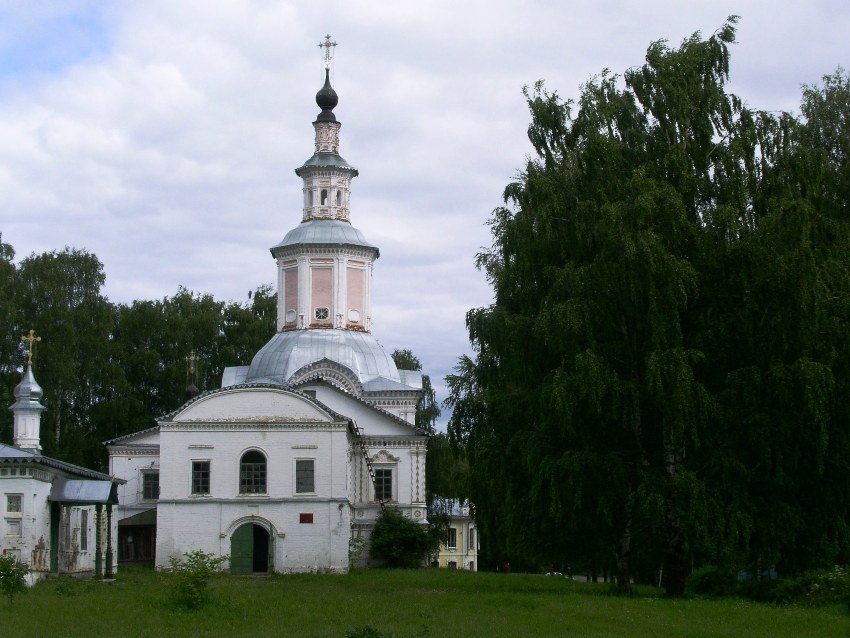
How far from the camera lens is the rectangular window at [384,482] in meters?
43.0

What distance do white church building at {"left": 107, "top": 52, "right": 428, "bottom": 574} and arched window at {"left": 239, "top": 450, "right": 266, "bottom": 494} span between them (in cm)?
3

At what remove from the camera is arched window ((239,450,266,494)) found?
3591 centimetres

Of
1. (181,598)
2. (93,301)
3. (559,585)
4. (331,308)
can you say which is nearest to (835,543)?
(559,585)

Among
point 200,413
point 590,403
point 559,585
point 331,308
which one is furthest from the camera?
A: point 331,308

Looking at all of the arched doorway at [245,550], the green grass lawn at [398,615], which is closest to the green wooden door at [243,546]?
the arched doorway at [245,550]

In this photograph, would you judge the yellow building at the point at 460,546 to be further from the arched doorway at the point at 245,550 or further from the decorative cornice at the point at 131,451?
the arched doorway at the point at 245,550

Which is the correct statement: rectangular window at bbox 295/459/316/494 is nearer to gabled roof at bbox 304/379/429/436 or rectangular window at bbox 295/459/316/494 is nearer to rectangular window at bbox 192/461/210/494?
rectangular window at bbox 192/461/210/494

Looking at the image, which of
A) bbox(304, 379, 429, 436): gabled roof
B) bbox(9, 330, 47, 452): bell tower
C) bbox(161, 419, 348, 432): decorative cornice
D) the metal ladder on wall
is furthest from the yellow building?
bbox(9, 330, 47, 452): bell tower

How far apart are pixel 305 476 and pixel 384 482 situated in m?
7.53

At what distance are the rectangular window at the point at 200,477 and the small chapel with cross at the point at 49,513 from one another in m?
2.98

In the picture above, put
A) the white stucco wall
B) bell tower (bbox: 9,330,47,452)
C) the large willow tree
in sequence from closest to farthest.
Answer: the large willow tree, the white stucco wall, bell tower (bbox: 9,330,47,452)

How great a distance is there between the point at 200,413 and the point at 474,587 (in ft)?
39.4

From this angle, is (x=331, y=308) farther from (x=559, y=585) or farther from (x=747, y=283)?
(x=747, y=283)

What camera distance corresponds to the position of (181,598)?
19500mm
